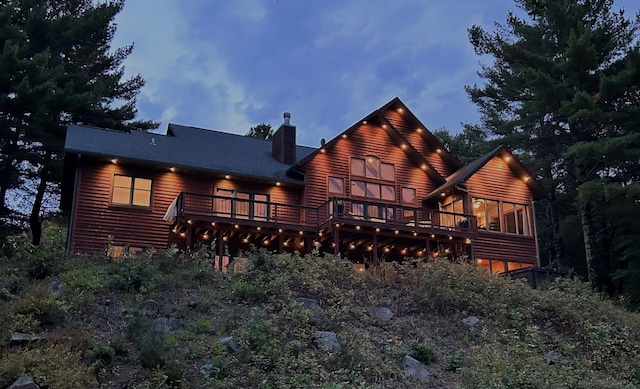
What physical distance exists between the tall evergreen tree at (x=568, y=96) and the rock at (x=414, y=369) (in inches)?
480

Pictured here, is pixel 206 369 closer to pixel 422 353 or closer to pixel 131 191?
pixel 422 353

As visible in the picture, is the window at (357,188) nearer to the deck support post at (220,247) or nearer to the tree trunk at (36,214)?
the deck support post at (220,247)

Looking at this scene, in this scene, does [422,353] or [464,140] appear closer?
[422,353]

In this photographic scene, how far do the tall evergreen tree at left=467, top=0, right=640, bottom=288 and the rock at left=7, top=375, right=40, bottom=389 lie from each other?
1792cm

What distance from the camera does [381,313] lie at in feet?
46.5

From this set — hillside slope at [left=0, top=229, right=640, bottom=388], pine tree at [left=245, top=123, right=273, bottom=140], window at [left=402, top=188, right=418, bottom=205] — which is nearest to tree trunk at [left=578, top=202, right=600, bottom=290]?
window at [left=402, top=188, right=418, bottom=205]

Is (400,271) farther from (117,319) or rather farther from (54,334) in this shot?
(54,334)

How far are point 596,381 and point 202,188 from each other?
48.5 ft

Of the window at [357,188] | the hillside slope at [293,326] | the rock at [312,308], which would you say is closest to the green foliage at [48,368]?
the hillside slope at [293,326]

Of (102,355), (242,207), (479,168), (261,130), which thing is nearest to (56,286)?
(102,355)

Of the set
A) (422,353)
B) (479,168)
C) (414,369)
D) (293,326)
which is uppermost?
(479,168)

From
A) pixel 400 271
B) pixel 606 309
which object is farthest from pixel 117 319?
pixel 606 309

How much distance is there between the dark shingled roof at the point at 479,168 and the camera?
2450cm

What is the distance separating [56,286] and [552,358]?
34.5 feet
